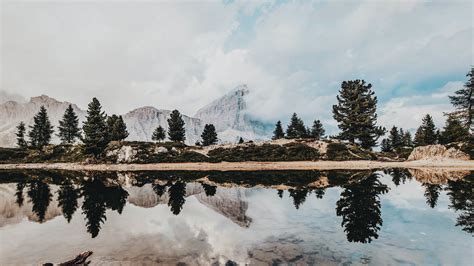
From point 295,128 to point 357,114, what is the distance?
43.2 meters

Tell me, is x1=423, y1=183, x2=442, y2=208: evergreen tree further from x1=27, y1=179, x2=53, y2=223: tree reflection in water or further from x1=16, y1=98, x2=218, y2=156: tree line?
x1=16, y1=98, x2=218, y2=156: tree line

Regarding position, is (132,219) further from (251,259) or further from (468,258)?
(468,258)

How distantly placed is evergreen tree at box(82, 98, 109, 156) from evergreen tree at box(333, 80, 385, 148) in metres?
64.4

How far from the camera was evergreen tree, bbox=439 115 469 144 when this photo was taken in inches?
3009

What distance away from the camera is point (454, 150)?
64750 mm

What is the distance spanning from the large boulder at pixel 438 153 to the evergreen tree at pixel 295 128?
56.7 metres

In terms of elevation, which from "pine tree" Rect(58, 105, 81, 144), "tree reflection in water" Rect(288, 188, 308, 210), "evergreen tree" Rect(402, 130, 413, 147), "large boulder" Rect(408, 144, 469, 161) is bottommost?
"tree reflection in water" Rect(288, 188, 308, 210)

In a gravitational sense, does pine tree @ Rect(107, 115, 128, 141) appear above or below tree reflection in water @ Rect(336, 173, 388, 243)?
above

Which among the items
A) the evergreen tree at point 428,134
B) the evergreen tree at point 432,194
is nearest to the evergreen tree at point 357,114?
the evergreen tree at point 428,134

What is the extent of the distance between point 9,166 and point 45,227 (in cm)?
9158

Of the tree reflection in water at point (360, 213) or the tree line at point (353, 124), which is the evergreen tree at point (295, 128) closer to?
the tree line at point (353, 124)

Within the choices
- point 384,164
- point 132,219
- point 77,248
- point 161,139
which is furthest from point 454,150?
point 161,139

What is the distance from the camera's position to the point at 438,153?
67.2 m

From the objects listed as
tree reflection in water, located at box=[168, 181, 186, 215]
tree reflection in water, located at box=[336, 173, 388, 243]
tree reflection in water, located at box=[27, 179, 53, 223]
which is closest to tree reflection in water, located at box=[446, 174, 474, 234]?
tree reflection in water, located at box=[336, 173, 388, 243]
